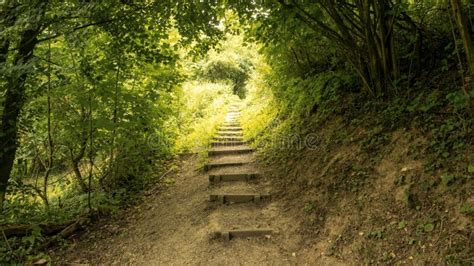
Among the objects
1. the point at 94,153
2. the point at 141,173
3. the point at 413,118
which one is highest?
the point at 413,118

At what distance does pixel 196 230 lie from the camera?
5.14m

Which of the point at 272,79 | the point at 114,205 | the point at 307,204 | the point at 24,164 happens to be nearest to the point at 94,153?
the point at 114,205

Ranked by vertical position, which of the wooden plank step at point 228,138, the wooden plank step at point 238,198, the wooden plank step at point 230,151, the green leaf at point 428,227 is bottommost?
the wooden plank step at point 238,198

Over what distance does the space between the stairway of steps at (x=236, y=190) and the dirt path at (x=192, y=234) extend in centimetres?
2

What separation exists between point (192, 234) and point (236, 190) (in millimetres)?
1433

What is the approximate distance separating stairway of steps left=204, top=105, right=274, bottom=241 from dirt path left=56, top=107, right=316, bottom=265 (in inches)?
0.8

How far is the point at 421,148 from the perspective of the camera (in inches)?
152

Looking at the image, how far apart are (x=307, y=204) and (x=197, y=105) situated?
11478 millimetres

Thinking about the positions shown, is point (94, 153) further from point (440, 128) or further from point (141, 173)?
point (440, 128)

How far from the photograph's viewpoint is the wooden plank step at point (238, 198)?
5.72m

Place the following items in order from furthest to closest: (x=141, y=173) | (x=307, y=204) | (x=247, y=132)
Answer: (x=247, y=132)
(x=141, y=173)
(x=307, y=204)

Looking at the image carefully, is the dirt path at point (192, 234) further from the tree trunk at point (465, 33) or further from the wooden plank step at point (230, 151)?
the tree trunk at point (465, 33)

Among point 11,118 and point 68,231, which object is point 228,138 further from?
point 11,118

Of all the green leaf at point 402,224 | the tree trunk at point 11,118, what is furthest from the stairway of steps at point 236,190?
the tree trunk at point 11,118
